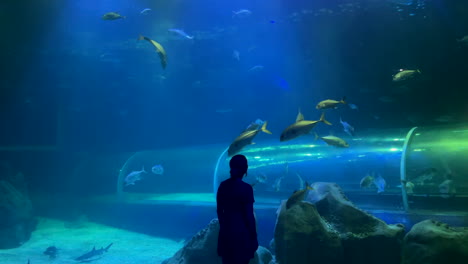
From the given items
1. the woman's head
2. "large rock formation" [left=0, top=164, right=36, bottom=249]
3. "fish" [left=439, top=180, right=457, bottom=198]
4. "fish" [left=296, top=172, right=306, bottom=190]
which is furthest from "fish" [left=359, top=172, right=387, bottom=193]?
"large rock formation" [left=0, top=164, right=36, bottom=249]

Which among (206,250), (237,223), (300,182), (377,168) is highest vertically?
(377,168)

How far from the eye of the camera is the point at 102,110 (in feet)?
Result: 75.9

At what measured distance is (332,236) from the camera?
5.32 m

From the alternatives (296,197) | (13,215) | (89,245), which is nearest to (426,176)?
(296,197)

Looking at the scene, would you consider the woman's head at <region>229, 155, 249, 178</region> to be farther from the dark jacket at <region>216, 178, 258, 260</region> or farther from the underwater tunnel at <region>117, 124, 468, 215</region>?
the underwater tunnel at <region>117, 124, 468, 215</region>

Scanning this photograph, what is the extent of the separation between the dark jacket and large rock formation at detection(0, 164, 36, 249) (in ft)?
46.3

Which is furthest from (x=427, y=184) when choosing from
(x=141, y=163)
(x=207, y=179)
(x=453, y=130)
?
(x=141, y=163)

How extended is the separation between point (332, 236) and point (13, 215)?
48.6 feet

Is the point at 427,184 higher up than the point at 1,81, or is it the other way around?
the point at 1,81

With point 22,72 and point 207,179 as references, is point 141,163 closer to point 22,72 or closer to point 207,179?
point 207,179

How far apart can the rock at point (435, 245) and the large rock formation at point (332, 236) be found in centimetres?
39

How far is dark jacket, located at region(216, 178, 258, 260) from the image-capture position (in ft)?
10.6

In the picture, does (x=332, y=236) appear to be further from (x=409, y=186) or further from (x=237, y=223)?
(x=409, y=186)

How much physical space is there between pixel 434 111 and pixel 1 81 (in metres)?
22.9
